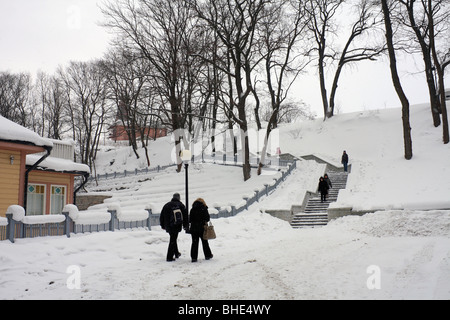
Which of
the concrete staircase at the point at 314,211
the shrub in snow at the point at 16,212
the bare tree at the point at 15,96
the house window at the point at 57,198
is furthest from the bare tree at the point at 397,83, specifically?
the bare tree at the point at 15,96

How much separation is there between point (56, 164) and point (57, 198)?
1.97 m

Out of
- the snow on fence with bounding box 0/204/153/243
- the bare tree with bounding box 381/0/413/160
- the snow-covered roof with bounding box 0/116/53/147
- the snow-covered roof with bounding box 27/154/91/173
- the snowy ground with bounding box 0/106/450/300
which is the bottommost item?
the snowy ground with bounding box 0/106/450/300

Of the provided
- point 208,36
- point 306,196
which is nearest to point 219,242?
point 306,196

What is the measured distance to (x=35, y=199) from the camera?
16.8 meters

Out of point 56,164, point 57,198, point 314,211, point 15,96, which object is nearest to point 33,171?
point 56,164

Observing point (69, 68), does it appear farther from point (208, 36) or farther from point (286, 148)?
point (286, 148)

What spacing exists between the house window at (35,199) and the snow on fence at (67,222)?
5682 millimetres

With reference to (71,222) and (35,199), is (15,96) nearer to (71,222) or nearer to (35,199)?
(35,199)

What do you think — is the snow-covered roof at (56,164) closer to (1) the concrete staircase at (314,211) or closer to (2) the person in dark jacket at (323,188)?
(1) the concrete staircase at (314,211)

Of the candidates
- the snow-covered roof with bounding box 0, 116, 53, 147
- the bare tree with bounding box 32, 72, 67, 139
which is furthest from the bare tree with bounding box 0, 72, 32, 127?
the snow-covered roof with bounding box 0, 116, 53, 147

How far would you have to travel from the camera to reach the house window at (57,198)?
57.5ft

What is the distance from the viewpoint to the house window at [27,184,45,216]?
1642cm

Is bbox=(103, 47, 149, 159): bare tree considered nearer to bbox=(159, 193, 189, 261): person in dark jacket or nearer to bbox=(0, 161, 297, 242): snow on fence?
bbox=(0, 161, 297, 242): snow on fence

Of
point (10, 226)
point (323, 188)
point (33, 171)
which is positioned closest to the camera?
point (10, 226)
